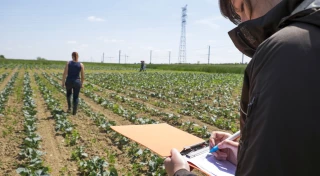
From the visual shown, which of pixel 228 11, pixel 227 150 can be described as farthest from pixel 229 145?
pixel 228 11

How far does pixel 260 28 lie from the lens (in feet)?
3.24

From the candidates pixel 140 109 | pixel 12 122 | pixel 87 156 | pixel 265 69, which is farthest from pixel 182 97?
pixel 265 69

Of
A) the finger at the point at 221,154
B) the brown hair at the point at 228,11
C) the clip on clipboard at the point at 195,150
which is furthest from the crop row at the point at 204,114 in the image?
the brown hair at the point at 228,11

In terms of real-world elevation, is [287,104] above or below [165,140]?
above

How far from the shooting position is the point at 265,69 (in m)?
0.77

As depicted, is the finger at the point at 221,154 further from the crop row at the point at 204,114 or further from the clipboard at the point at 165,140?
the crop row at the point at 204,114

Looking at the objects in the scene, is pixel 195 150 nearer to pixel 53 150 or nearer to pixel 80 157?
pixel 80 157

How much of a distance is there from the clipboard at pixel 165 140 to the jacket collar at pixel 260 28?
62 cm

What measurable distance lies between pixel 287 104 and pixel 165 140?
1.14 meters

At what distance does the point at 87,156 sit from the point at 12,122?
391cm

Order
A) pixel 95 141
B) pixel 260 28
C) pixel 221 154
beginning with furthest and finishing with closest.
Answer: pixel 95 141
pixel 221 154
pixel 260 28

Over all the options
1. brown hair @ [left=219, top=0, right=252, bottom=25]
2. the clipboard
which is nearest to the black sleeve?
the clipboard

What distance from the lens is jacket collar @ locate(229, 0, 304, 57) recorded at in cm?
89

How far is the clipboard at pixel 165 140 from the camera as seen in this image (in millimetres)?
1596
